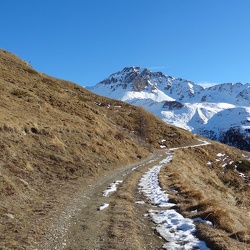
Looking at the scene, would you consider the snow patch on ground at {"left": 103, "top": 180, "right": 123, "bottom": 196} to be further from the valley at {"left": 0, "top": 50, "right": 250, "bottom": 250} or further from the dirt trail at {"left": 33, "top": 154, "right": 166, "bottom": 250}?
the dirt trail at {"left": 33, "top": 154, "right": 166, "bottom": 250}

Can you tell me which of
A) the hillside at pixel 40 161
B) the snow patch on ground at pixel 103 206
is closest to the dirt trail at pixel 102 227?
the snow patch on ground at pixel 103 206

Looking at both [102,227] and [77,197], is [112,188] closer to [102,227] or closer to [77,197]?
[77,197]

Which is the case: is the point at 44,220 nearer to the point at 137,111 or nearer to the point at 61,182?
the point at 61,182

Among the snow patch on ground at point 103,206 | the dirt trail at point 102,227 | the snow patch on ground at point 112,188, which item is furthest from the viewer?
the snow patch on ground at point 112,188

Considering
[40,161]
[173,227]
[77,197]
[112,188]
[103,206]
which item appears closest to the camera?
[173,227]

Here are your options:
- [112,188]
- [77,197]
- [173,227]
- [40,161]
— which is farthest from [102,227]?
[40,161]

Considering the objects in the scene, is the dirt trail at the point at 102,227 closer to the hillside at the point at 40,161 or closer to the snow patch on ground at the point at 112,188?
the hillside at the point at 40,161

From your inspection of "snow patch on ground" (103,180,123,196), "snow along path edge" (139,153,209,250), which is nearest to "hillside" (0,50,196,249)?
"snow patch on ground" (103,180,123,196)

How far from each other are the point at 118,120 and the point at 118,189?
65.0 metres

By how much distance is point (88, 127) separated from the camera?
45.8 m

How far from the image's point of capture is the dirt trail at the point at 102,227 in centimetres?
1095

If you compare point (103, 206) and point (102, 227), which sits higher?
point (103, 206)

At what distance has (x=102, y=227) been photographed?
12.9 m

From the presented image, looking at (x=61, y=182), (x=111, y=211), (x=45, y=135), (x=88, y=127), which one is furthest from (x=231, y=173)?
(x=111, y=211)
